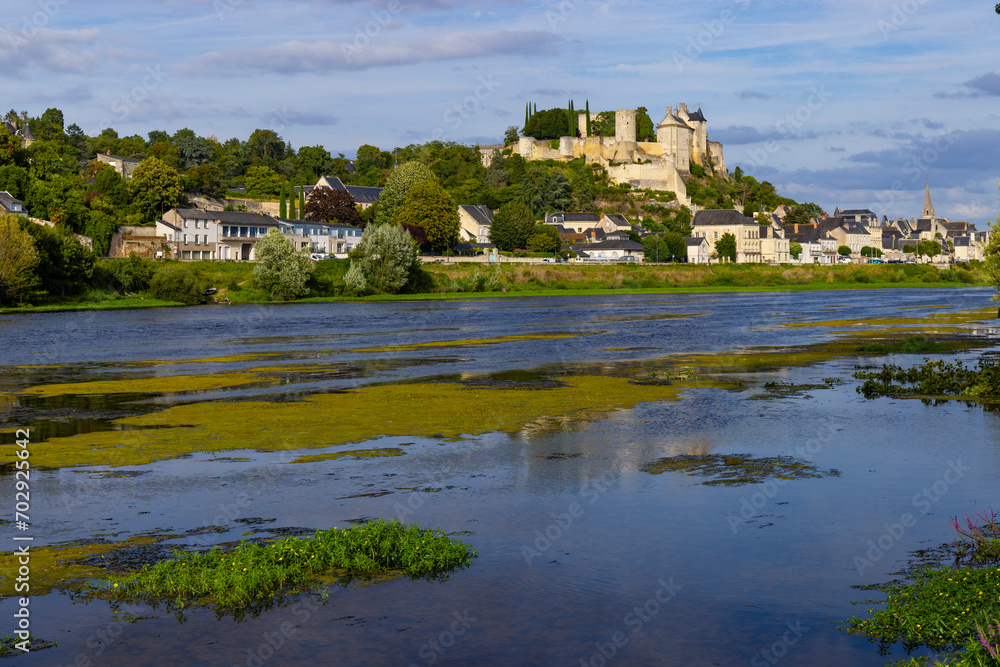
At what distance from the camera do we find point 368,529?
13.8 m

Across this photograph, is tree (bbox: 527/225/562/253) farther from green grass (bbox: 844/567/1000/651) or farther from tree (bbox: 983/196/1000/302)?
green grass (bbox: 844/567/1000/651)

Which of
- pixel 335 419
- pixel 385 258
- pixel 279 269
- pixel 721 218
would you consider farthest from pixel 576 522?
pixel 721 218

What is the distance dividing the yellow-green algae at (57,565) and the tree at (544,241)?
135 m

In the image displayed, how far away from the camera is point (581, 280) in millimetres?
127875

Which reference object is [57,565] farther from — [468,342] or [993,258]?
[468,342]

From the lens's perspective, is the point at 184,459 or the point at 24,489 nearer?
the point at 24,489

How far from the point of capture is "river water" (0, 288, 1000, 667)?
10.8 metres

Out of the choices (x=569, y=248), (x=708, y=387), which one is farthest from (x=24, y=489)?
(x=569, y=248)

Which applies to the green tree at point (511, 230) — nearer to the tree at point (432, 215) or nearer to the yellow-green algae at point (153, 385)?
the tree at point (432, 215)

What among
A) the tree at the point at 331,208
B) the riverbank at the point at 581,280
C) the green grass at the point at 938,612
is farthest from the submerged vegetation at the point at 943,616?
the tree at the point at 331,208

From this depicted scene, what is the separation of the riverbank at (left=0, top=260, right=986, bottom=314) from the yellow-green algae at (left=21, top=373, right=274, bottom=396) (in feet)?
162

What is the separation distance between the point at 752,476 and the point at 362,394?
50.9 feet

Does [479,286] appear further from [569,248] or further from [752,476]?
[752,476]

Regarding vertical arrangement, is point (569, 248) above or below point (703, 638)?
above
